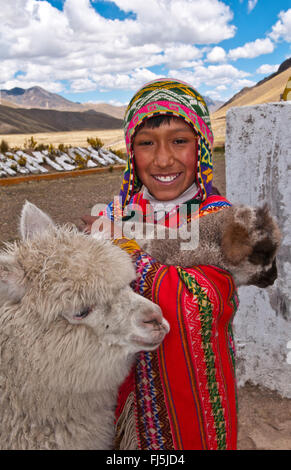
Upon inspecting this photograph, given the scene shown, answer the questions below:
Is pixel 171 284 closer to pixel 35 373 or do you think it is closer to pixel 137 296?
pixel 137 296

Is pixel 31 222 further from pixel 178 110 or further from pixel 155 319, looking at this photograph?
pixel 178 110

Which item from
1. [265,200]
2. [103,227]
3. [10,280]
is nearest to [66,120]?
[265,200]

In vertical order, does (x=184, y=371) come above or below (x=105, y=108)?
below

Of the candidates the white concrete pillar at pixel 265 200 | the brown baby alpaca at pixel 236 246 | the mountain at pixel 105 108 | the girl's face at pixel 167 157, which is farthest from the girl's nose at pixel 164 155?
the mountain at pixel 105 108

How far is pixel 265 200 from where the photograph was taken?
8.17 ft

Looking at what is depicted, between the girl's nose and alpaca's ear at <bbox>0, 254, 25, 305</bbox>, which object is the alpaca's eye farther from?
the girl's nose

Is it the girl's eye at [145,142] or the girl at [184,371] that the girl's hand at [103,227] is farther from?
the girl's eye at [145,142]

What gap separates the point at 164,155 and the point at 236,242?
0.58 m

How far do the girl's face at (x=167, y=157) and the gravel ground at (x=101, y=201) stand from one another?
1861mm

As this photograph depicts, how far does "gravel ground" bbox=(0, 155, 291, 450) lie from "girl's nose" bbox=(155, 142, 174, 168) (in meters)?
1.97

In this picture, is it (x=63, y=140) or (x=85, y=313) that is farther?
(x=63, y=140)

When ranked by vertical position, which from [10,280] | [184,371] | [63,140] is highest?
[63,140]

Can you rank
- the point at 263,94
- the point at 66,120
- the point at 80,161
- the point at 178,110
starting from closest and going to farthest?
1. the point at 178,110
2. the point at 80,161
3. the point at 263,94
4. the point at 66,120
